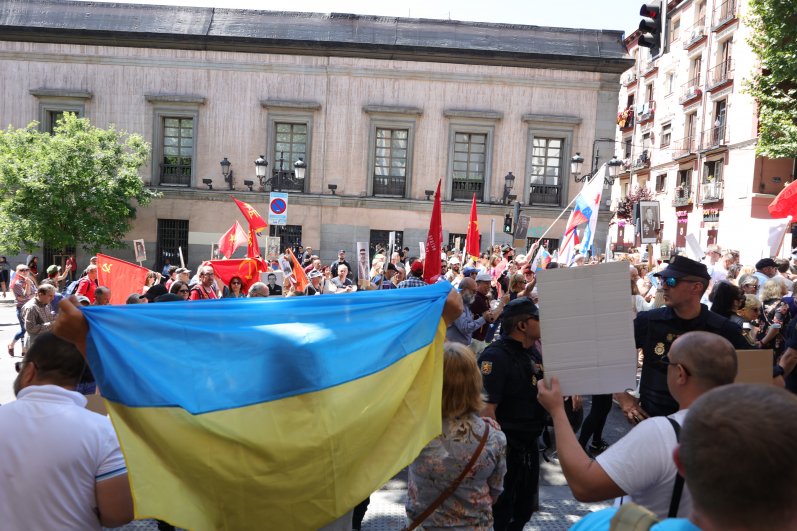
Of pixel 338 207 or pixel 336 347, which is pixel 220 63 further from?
pixel 336 347

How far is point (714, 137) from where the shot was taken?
35688 millimetres

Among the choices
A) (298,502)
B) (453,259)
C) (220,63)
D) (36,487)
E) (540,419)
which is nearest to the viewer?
(36,487)

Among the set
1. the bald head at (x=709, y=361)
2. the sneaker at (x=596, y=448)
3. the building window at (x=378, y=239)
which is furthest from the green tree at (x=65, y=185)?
the bald head at (x=709, y=361)

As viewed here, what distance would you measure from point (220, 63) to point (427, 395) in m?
27.2

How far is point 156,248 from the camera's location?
1120 inches

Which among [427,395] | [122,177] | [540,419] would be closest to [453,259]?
[540,419]

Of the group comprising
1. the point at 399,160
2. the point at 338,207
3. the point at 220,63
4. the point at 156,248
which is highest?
the point at 220,63

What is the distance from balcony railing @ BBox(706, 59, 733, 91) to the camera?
34.2m

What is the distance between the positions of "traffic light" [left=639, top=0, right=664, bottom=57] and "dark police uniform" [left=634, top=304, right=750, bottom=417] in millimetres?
4169

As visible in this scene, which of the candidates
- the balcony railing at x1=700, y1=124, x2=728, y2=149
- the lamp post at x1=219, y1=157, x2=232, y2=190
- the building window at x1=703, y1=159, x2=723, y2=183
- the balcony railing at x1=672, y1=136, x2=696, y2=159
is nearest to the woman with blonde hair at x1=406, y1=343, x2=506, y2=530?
the lamp post at x1=219, y1=157, x2=232, y2=190

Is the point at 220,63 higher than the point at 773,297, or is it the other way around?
the point at 220,63

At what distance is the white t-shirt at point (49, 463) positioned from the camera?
7.57 ft

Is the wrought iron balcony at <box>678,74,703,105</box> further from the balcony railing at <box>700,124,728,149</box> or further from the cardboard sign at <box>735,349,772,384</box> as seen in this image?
the cardboard sign at <box>735,349,772,384</box>

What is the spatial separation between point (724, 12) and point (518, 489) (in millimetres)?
38210
